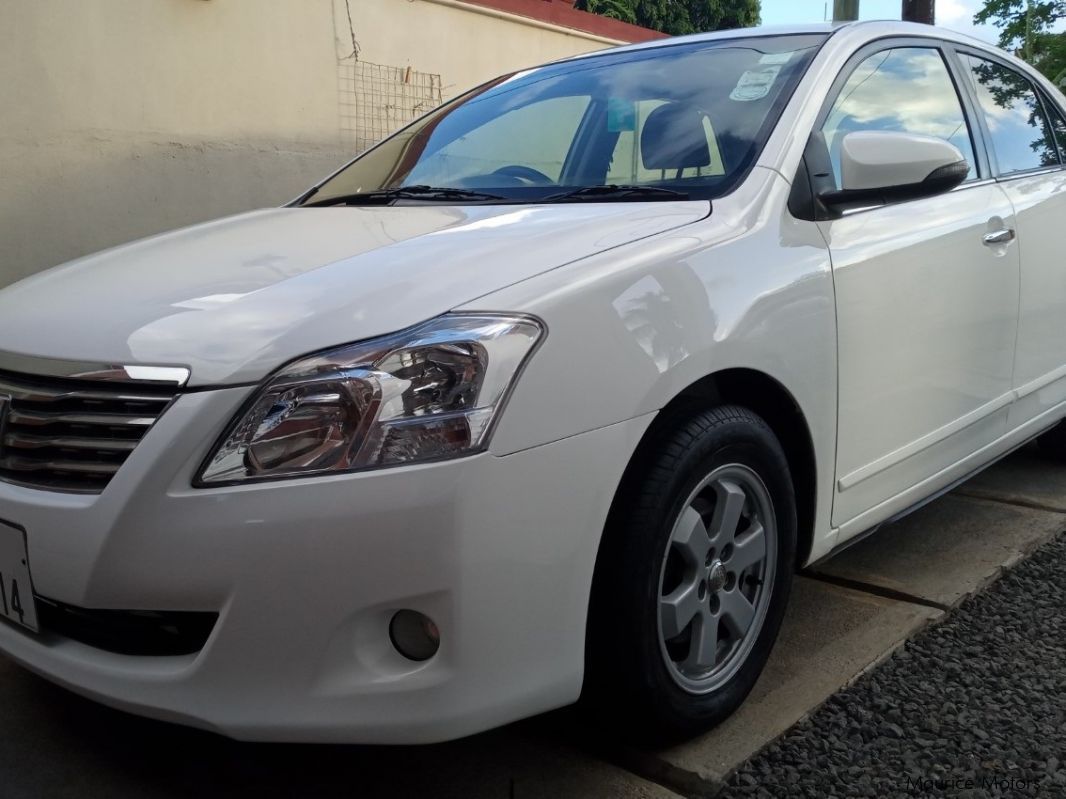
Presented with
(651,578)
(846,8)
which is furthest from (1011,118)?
(846,8)

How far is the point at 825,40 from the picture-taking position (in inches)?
107

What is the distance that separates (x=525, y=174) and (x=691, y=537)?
1256mm

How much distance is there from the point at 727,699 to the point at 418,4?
Result: 7.20m

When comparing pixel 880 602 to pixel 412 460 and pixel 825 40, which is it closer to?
pixel 825 40

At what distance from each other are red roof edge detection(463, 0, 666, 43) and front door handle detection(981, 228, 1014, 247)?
18.9 ft

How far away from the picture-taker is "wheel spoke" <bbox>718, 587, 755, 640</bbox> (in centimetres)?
213

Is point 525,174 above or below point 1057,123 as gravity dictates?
below

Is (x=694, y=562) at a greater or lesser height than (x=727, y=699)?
greater

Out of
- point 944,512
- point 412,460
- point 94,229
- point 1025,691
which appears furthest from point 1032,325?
point 94,229

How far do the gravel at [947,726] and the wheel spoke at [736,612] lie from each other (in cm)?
25

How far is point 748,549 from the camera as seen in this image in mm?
2166

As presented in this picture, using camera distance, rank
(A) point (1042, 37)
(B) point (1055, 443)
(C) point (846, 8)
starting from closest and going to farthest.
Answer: (B) point (1055, 443) → (C) point (846, 8) → (A) point (1042, 37)

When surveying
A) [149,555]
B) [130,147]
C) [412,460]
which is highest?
[130,147]

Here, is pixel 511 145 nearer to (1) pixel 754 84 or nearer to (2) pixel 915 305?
(1) pixel 754 84
